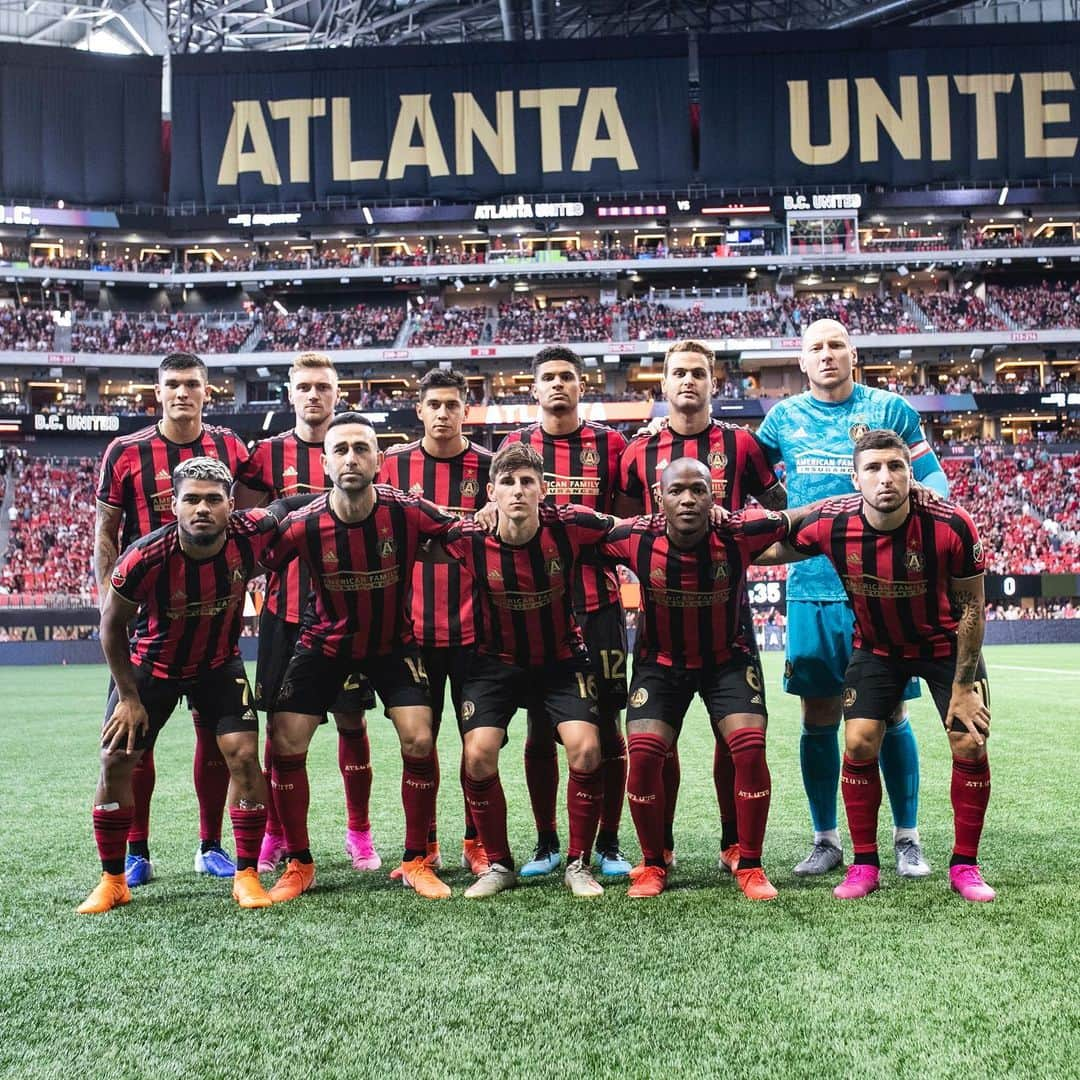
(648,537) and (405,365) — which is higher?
(405,365)

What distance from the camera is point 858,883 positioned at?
13.8 feet

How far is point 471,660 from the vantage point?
4.80m

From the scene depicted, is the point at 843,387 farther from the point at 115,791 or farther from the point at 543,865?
the point at 115,791

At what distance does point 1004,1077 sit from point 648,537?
8.20 feet

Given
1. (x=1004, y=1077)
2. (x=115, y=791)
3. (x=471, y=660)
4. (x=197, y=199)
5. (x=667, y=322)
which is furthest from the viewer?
(x=197, y=199)

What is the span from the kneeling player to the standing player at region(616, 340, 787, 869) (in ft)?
1.08

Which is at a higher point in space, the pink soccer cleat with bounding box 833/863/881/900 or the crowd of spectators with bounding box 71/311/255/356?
the crowd of spectators with bounding box 71/311/255/356

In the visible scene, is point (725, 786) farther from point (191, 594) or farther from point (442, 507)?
point (191, 594)

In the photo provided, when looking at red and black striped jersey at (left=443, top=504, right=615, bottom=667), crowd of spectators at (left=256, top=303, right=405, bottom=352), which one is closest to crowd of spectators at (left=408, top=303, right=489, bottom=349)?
crowd of spectators at (left=256, top=303, right=405, bottom=352)

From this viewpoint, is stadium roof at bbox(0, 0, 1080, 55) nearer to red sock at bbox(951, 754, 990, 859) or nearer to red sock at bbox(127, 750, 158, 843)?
red sock at bbox(127, 750, 158, 843)

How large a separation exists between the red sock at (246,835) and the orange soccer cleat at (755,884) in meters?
2.06

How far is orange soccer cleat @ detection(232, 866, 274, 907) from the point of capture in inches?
169

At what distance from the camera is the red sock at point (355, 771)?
5230 millimetres

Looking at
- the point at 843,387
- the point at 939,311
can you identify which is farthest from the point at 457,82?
the point at 843,387
